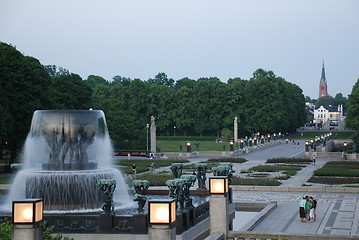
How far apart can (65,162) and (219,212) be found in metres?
8.93

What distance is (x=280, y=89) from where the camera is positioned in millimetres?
128625

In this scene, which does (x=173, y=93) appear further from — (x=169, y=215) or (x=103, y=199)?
(x=169, y=215)

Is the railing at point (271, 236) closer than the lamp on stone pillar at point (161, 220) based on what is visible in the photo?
No

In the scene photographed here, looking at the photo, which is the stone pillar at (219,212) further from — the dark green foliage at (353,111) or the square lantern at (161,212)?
the dark green foliage at (353,111)

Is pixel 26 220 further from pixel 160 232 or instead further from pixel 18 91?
pixel 18 91

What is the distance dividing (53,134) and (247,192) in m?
16.3

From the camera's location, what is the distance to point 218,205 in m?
16.8

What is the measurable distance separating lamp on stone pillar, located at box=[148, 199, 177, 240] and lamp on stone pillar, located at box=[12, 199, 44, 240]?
87.2 inches

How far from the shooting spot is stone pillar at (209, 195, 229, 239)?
1680 cm

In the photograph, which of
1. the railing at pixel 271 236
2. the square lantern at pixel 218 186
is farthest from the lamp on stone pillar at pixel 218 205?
the railing at pixel 271 236

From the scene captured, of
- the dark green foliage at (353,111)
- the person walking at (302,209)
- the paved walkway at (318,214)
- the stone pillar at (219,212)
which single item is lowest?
the paved walkway at (318,214)

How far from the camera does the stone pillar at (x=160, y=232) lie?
11.5 meters

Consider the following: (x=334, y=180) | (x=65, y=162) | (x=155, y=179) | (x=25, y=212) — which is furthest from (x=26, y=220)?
(x=334, y=180)

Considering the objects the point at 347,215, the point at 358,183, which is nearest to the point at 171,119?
the point at 358,183
